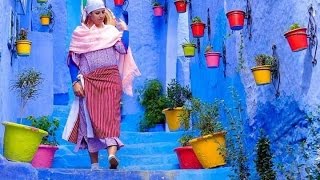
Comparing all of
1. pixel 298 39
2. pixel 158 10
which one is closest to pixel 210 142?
pixel 298 39

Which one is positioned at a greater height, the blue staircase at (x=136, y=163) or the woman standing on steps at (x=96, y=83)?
the woman standing on steps at (x=96, y=83)

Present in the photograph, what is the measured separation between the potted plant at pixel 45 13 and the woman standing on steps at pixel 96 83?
444 cm

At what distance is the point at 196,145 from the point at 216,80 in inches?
69.8

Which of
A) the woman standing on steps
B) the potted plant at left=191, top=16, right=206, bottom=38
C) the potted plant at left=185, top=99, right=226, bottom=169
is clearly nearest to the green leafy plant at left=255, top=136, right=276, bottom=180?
the potted plant at left=185, top=99, right=226, bottom=169

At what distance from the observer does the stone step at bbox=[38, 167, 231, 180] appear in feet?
20.4

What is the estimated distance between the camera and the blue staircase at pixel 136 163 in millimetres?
6285

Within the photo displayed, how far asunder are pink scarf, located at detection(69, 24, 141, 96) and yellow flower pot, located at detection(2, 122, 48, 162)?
1.12 meters

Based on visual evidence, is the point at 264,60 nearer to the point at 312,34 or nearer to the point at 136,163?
the point at 312,34

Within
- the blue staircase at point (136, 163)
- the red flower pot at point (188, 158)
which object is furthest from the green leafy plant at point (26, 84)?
the red flower pot at point (188, 158)

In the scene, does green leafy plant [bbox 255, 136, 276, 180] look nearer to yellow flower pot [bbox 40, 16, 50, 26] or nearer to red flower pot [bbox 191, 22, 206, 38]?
red flower pot [bbox 191, 22, 206, 38]

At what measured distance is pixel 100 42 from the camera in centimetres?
723

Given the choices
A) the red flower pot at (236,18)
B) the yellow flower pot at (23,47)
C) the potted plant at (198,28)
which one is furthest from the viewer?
the potted plant at (198,28)

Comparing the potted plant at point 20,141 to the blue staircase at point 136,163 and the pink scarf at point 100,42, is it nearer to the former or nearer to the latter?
the blue staircase at point 136,163

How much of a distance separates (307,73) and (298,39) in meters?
0.30
